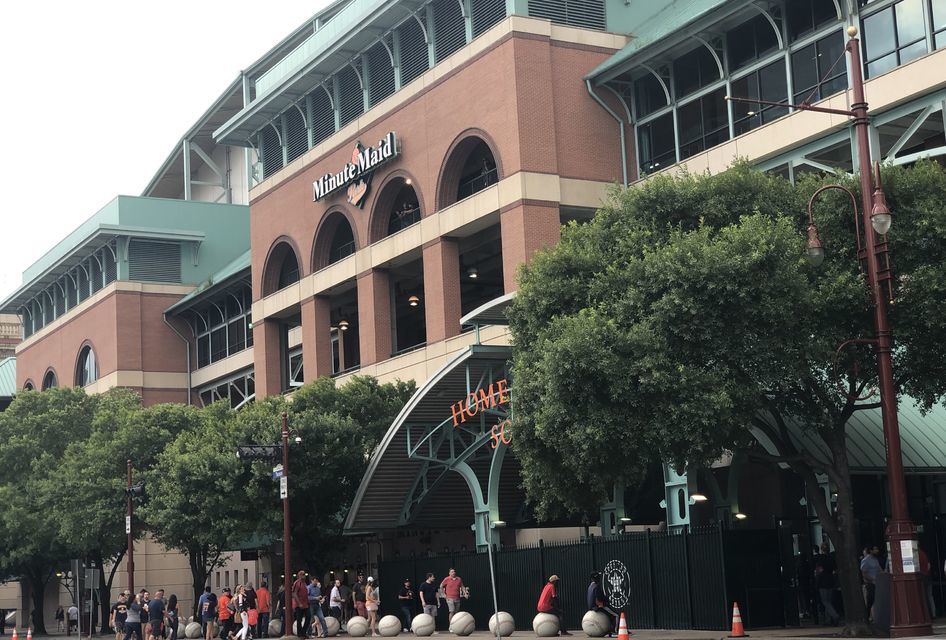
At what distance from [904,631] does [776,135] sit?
22.5m

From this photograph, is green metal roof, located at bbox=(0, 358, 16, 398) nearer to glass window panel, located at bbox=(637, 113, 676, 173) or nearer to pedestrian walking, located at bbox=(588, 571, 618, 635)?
glass window panel, located at bbox=(637, 113, 676, 173)

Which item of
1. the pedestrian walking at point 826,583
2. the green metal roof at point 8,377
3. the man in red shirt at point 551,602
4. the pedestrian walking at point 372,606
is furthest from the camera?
the green metal roof at point 8,377

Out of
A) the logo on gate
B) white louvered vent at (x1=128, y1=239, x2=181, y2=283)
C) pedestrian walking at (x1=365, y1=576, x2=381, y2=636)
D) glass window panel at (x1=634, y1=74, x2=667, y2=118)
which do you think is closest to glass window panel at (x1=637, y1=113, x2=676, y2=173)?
glass window panel at (x1=634, y1=74, x2=667, y2=118)

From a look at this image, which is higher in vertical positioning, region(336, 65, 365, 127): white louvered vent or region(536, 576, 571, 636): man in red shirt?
region(336, 65, 365, 127): white louvered vent

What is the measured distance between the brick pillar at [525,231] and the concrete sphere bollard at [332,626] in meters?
12.3

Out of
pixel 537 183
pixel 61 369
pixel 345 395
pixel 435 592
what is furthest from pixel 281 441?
pixel 61 369

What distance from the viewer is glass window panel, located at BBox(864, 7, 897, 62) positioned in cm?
3853

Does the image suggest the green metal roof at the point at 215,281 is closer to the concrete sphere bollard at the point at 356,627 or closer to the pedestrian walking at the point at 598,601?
the concrete sphere bollard at the point at 356,627

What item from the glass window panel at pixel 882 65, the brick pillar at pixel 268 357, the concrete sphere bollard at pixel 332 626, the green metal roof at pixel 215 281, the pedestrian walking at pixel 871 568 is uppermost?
the green metal roof at pixel 215 281

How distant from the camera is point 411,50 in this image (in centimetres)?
5328

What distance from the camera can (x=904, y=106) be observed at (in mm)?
37750

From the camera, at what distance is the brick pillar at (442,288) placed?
49781 mm

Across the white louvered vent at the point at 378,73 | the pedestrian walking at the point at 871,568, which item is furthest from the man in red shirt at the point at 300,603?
the white louvered vent at the point at 378,73

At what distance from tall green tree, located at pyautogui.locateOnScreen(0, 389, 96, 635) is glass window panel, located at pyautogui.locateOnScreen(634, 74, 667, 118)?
29.4 meters
